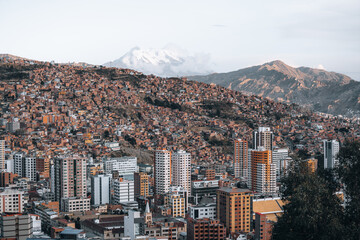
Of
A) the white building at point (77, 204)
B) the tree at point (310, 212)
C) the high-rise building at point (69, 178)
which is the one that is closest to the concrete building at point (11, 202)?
the white building at point (77, 204)

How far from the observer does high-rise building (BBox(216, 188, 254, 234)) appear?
18859mm

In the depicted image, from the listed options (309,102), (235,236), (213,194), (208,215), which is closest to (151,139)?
(213,194)

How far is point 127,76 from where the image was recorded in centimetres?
5466

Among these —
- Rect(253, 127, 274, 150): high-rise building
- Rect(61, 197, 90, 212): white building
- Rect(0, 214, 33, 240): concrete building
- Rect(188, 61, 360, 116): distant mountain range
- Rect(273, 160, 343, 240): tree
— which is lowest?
Rect(61, 197, 90, 212): white building

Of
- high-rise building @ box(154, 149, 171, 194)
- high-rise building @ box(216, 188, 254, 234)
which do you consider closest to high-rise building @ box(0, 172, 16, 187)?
high-rise building @ box(154, 149, 171, 194)

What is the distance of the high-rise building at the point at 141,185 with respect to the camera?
24906 millimetres

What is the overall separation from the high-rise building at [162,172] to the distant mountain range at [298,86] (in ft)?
229

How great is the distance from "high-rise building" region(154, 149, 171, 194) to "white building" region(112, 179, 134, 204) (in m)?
2.04

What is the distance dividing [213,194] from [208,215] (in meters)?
5.40

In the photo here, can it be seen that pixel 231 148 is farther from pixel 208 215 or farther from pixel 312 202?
pixel 312 202

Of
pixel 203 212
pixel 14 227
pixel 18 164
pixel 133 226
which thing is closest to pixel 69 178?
pixel 203 212

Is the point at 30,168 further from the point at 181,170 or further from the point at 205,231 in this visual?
the point at 205,231

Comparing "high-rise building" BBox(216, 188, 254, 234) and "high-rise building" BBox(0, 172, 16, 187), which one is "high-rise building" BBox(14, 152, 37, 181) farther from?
"high-rise building" BBox(216, 188, 254, 234)

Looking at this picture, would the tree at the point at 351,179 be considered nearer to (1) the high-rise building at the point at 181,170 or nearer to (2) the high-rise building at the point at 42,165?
(1) the high-rise building at the point at 181,170
